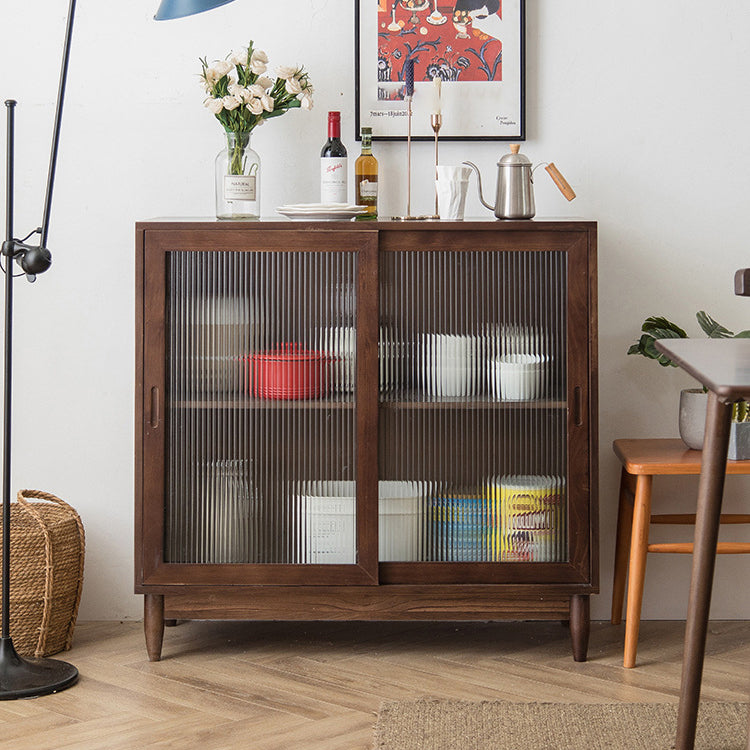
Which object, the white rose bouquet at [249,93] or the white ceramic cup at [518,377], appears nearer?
the white ceramic cup at [518,377]

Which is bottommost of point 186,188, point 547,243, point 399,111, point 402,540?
point 402,540

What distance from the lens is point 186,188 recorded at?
317 centimetres

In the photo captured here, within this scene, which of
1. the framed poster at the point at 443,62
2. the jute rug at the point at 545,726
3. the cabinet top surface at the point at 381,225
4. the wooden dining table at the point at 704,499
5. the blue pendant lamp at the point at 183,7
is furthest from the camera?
the framed poster at the point at 443,62

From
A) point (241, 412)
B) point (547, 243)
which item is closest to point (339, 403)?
point (241, 412)

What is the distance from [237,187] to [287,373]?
55 centimetres

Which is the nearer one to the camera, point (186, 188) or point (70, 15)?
point (70, 15)

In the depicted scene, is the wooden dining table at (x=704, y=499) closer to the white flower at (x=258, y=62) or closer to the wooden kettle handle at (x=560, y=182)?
the wooden kettle handle at (x=560, y=182)

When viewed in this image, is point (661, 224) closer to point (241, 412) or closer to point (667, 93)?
point (667, 93)

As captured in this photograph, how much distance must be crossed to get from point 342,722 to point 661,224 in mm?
1742

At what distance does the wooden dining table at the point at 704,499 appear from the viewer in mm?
1739

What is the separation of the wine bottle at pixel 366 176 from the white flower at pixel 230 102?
36 cm

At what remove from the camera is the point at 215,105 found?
2906 mm

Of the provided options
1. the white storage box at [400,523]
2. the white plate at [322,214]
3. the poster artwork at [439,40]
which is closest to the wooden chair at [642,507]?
the white storage box at [400,523]

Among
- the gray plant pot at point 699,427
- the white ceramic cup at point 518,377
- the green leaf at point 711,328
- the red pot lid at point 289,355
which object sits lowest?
the gray plant pot at point 699,427
